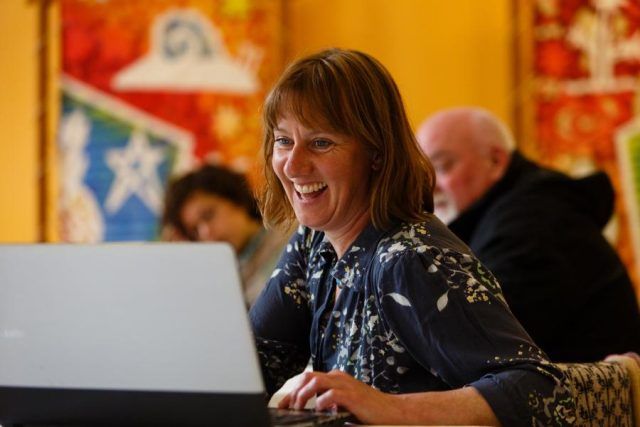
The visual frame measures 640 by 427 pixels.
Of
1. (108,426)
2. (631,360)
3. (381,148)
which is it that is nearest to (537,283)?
(631,360)

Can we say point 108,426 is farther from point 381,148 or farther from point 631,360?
point 631,360

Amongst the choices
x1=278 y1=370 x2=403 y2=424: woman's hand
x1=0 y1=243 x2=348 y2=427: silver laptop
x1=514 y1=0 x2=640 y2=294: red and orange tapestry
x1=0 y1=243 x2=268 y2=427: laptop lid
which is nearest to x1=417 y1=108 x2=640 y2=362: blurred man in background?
x1=514 y1=0 x2=640 y2=294: red and orange tapestry

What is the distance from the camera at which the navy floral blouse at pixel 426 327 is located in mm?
1537

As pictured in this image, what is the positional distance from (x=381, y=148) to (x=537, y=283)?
126 centimetres

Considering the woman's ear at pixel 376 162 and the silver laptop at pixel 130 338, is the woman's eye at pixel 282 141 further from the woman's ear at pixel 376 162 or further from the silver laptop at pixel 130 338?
the silver laptop at pixel 130 338

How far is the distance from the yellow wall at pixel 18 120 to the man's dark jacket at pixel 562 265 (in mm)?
2058

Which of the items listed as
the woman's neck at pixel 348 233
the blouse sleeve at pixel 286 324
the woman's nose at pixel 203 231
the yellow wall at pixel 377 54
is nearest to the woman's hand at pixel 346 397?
the woman's neck at pixel 348 233

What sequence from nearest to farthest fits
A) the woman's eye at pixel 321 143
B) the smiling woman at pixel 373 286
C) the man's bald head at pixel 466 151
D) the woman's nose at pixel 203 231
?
the smiling woman at pixel 373 286 < the woman's eye at pixel 321 143 < the man's bald head at pixel 466 151 < the woman's nose at pixel 203 231

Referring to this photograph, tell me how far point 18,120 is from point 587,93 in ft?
7.65

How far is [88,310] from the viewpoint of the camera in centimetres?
133

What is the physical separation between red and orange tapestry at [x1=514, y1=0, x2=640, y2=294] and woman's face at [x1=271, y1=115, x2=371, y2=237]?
2719mm

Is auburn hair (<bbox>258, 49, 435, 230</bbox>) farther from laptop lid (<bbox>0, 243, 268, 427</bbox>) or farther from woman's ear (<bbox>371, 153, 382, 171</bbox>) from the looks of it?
laptop lid (<bbox>0, 243, 268, 427</bbox>)

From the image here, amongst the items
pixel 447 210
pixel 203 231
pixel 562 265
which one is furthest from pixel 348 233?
pixel 203 231

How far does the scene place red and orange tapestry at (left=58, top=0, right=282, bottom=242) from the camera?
15.0 ft
